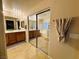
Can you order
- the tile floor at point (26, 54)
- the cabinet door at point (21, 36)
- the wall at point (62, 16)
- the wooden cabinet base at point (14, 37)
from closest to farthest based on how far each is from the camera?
the wall at point (62, 16), the tile floor at point (26, 54), the wooden cabinet base at point (14, 37), the cabinet door at point (21, 36)

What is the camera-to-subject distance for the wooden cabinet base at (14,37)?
4.32 metres

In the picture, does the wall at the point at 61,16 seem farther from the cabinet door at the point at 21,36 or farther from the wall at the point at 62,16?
the cabinet door at the point at 21,36

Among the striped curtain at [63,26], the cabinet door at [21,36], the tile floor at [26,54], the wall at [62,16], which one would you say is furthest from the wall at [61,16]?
the cabinet door at [21,36]

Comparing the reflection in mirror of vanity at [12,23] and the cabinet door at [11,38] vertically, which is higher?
the reflection in mirror of vanity at [12,23]

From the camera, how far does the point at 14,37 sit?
15.6 ft

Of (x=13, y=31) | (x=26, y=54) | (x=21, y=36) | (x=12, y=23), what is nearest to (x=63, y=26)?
(x=26, y=54)

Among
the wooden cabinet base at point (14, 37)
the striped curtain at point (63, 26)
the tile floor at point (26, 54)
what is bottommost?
the tile floor at point (26, 54)

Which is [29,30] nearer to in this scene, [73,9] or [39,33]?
[39,33]

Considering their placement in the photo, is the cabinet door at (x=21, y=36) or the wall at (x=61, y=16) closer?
the wall at (x=61, y=16)

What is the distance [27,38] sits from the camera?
16.7ft

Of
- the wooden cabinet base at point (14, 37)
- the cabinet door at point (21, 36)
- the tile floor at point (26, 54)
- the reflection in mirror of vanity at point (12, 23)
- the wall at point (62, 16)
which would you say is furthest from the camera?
the reflection in mirror of vanity at point (12, 23)

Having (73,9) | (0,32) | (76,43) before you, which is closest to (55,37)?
(76,43)

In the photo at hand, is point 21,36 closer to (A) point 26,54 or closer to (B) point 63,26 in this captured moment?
(A) point 26,54

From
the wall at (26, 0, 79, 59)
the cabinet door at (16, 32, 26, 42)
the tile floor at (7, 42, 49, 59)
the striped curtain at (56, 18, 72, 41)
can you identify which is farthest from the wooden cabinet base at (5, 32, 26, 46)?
the striped curtain at (56, 18, 72, 41)
